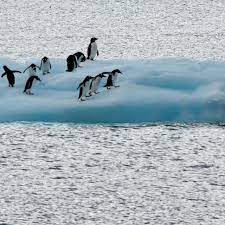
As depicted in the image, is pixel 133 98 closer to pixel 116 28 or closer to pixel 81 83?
pixel 81 83

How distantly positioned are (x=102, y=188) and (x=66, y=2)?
35.5ft

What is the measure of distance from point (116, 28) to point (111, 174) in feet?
23.9

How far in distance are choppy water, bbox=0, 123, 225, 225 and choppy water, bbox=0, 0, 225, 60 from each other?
3227 millimetres

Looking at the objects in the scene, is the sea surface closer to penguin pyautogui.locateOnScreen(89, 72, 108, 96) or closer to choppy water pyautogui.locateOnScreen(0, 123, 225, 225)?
choppy water pyautogui.locateOnScreen(0, 123, 225, 225)

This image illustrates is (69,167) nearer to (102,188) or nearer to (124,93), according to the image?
(102,188)

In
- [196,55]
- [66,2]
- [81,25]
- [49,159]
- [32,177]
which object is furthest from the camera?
[66,2]

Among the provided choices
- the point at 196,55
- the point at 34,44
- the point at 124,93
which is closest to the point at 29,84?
the point at 124,93

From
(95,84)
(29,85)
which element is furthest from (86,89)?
(29,85)

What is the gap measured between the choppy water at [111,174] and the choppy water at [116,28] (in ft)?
10.6

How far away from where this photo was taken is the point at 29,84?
623cm

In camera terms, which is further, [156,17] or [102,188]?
[156,17]

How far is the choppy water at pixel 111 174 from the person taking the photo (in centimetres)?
381

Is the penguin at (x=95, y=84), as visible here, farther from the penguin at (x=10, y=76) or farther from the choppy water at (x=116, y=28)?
the choppy water at (x=116, y=28)

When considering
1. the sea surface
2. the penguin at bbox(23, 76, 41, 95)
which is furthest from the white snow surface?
the sea surface
